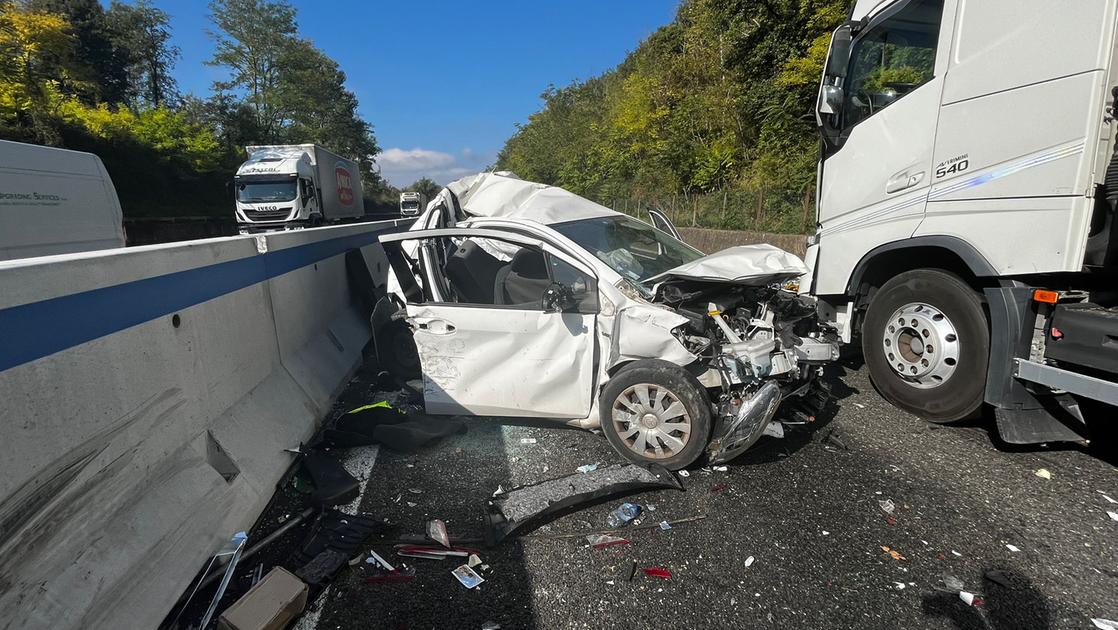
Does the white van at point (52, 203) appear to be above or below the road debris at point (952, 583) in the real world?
above

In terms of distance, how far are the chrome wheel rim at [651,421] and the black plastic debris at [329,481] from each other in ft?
5.62

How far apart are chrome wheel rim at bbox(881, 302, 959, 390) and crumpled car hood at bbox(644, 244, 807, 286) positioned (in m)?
1.08

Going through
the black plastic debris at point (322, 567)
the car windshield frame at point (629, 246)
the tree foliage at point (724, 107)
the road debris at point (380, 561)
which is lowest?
the road debris at point (380, 561)

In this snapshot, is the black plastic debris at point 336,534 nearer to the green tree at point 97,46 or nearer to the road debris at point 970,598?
the road debris at point 970,598

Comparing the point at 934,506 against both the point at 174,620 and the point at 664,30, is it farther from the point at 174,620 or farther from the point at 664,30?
the point at 664,30

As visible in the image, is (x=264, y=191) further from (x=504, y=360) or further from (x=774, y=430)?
(x=774, y=430)

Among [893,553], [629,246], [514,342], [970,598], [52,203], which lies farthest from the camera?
[52,203]

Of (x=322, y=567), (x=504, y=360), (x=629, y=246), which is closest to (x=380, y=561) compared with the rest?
(x=322, y=567)

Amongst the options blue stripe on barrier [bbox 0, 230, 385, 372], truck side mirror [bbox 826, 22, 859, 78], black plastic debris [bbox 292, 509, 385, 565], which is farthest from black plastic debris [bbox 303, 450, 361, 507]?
truck side mirror [bbox 826, 22, 859, 78]

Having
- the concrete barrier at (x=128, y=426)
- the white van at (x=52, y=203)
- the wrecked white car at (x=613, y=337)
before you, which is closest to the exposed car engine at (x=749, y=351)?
the wrecked white car at (x=613, y=337)

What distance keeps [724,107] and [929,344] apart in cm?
1449

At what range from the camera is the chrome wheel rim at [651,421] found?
3.37 m

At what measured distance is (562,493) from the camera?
3.14 metres

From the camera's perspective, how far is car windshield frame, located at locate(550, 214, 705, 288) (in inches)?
163
